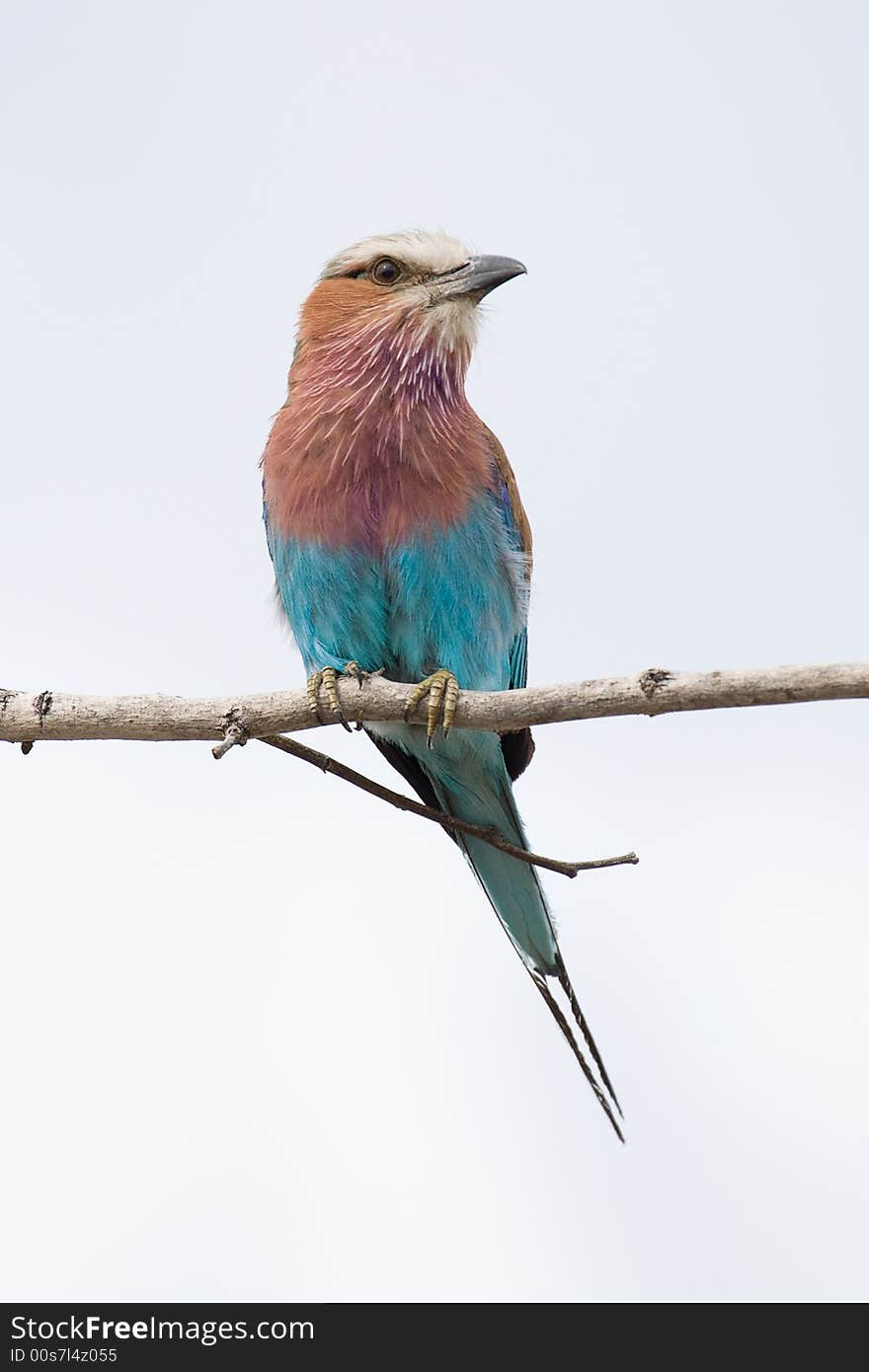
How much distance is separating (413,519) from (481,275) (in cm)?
→ 68

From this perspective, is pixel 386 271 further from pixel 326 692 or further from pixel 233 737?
pixel 233 737

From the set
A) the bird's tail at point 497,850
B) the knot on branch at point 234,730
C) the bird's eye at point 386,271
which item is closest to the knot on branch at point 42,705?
the knot on branch at point 234,730

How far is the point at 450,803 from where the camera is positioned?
4055 mm

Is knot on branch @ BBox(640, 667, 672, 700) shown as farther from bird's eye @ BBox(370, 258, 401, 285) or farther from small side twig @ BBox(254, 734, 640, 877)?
bird's eye @ BBox(370, 258, 401, 285)

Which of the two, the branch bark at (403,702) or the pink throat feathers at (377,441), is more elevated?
the pink throat feathers at (377,441)

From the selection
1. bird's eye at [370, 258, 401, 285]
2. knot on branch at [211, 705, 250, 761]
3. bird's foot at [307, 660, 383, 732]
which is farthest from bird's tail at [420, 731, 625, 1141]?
bird's eye at [370, 258, 401, 285]

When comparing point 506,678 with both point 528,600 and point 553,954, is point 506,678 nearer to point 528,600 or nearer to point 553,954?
point 528,600

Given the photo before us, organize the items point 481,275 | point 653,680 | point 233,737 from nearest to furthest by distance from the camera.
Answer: point 653,680
point 233,737
point 481,275

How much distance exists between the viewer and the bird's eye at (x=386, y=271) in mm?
3861

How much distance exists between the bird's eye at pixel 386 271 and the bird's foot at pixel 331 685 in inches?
41.5

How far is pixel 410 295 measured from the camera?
3.81m

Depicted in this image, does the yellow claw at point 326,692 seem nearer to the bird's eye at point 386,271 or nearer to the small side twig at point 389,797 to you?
the small side twig at point 389,797

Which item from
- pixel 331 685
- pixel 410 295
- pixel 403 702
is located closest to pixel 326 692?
pixel 331 685

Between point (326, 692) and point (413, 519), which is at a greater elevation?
point (413, 519)
